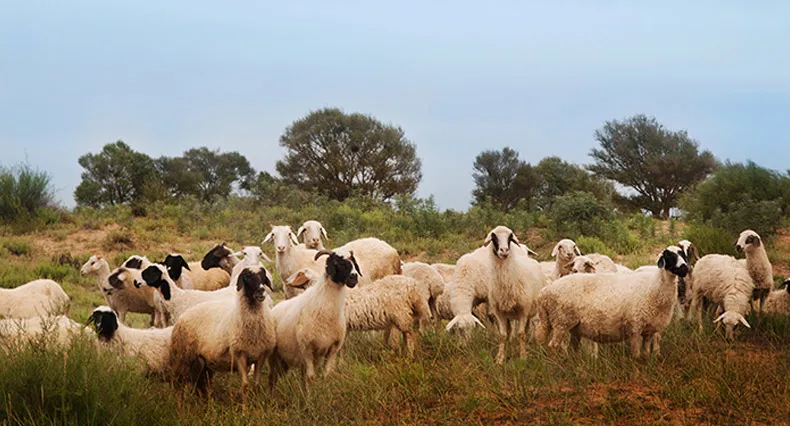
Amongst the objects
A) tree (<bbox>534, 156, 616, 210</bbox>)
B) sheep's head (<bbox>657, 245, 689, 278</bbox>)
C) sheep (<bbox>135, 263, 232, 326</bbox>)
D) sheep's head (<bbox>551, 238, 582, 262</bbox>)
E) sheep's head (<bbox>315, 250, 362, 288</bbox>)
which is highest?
tree (<bbox>534, 156, 616, 210</bbox>)

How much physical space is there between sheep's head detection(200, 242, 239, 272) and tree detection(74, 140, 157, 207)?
3327cm

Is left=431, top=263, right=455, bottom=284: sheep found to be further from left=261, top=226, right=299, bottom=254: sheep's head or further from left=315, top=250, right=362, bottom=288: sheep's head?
left=315, top=250, right=362, bottom=288: sheep's head

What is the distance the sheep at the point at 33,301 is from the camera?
12.7m

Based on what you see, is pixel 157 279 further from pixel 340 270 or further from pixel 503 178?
pixel 503 178

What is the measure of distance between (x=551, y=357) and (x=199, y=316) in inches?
166

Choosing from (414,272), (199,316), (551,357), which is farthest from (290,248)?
(551,357)

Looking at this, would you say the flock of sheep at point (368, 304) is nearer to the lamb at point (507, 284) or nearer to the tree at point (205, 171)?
the lamb at point (507, 284)

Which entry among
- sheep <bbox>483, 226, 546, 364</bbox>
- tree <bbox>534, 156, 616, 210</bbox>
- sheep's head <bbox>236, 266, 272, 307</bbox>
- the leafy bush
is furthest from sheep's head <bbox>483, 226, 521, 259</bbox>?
tree <bbox>534, 156, 616, 210</bbox>

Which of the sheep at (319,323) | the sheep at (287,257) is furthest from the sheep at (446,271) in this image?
the sheep at (319,323)

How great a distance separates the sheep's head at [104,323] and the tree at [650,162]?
129 ft

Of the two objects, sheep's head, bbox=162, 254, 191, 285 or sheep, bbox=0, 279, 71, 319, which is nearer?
sheep, bbox=0, 279, 71, 319

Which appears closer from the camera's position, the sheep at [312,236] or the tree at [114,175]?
the sheep at [312,236]

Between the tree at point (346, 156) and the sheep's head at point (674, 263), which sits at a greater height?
the tree at point (346, 156)

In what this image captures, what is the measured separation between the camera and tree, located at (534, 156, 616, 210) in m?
40.7
